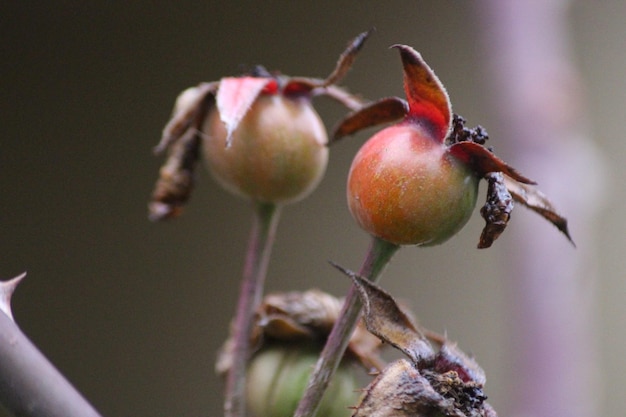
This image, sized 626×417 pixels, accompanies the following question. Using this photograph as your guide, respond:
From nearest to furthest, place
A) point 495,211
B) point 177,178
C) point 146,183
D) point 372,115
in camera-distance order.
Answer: point 495,211, point 372,115, point 177,178, point 146,183

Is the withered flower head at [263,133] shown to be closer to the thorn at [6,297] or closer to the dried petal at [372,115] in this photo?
the dried petal at [372,115]

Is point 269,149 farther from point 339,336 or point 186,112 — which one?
point 339,336

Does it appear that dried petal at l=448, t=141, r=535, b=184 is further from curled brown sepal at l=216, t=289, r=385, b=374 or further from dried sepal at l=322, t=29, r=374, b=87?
curled brown sepal at l=216, t=289, r=385, b=374

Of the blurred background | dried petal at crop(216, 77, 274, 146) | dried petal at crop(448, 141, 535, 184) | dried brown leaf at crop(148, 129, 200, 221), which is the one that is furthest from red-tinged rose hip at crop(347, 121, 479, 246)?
the blurred background

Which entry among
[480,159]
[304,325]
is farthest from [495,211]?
[304,325]

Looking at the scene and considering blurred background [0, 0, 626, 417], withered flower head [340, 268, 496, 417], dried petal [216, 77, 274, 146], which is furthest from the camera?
blurred background [0, 0, 626, 417]

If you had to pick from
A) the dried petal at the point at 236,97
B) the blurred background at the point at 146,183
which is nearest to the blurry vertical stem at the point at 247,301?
the dried petal at the point at 236,97
